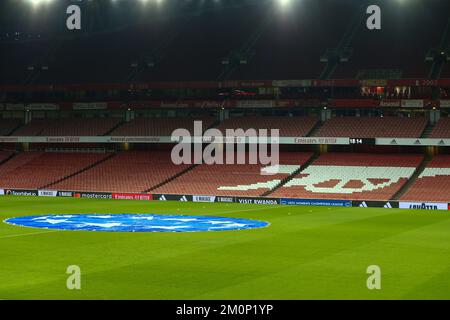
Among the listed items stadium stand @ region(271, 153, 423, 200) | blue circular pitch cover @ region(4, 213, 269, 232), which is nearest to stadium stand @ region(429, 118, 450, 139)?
stadium stand @ region(271, 153, 423, 200)

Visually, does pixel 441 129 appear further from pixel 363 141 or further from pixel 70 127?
pixel 70 127

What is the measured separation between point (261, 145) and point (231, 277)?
162 feet

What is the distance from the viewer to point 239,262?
23703 mm

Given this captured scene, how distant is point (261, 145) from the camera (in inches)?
2744

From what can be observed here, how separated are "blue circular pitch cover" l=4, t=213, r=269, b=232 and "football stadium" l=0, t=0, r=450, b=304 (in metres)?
0.11

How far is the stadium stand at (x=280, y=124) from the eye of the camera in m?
67.5

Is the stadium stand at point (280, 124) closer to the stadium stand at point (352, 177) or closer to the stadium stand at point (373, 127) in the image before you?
the stadium stand at point (373, 127)

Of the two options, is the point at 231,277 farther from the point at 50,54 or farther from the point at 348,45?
the point at 50,54

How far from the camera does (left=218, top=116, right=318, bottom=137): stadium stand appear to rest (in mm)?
67512

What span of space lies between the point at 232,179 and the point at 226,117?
11763mm

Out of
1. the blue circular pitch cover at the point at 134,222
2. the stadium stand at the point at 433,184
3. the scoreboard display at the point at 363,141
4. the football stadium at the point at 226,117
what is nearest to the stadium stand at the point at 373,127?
the football stadium at the point at 226,117

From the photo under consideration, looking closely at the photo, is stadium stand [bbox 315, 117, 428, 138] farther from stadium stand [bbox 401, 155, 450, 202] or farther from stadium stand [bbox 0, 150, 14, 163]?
stadium stand [bbox 0, 150, 14, 163]

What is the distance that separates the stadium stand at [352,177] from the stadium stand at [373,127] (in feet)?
7.27
